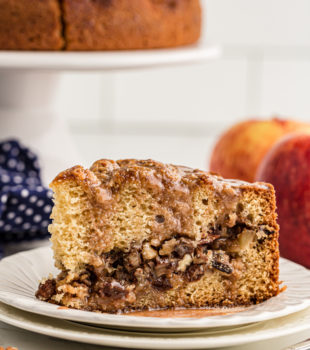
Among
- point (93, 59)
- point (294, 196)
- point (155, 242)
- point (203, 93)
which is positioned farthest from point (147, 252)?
point (203, 93)

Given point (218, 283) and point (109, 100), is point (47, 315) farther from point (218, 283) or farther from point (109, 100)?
point (109, 100)

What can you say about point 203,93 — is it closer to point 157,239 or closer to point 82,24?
point 82,24

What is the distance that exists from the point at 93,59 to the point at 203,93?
2.74 metres

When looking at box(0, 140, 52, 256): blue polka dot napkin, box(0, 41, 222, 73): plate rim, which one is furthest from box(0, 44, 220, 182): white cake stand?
box(0, 140, 52, 256): blue polka dot napkin

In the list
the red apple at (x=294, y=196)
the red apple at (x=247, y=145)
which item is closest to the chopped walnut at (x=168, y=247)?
the red apple at (x=294, y=196)

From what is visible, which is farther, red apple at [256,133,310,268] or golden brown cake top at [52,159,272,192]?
red apple at [256,133,310,268]

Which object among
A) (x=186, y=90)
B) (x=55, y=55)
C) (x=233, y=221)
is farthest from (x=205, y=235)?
(x=186, y=90)

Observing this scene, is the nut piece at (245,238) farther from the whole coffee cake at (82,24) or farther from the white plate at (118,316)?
the whole coffee cake at (82,24)

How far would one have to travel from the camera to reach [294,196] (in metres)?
1.47

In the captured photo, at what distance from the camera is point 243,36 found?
4250 mm

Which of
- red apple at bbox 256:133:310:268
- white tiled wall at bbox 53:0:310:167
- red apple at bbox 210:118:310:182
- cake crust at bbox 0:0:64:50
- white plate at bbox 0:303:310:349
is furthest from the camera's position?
white tiled wall at bbox 53:0:310:167

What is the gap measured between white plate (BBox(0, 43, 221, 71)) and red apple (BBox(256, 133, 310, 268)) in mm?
383

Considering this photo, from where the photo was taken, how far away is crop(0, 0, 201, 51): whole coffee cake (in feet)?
5.50

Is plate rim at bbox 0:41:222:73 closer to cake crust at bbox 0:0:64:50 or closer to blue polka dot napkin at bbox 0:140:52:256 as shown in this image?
cake crust at bbox 0:0:64:50
